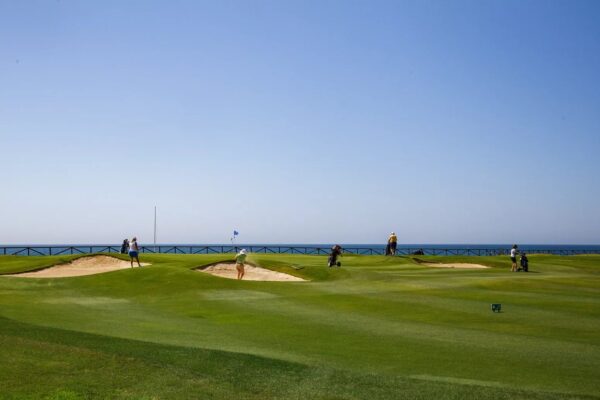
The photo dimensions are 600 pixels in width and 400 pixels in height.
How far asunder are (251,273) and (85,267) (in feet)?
45.3

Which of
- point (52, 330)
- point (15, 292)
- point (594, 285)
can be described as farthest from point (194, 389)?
point (594, 285)

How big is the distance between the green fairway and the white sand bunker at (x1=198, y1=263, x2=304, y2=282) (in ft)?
24.6

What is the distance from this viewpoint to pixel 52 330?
1378cm

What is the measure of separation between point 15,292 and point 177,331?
14.7m

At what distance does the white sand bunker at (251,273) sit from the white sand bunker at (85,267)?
6675 millimetres

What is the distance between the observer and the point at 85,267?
44.0m

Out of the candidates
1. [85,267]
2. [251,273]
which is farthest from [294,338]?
[85,267]

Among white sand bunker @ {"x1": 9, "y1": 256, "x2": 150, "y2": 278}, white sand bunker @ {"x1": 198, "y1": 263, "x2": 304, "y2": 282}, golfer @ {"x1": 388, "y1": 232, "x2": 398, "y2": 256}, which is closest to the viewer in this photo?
white sand bunker @ {"x1": 198, "y1": 263, "x2": 304, "y2": 282}

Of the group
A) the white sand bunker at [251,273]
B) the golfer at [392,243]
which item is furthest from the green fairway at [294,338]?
the golfer at [392,243]

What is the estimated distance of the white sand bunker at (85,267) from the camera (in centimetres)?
4022

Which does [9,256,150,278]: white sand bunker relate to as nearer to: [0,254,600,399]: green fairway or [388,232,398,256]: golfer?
[0,254,600,399]: green fairway

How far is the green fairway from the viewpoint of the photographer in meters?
9.66

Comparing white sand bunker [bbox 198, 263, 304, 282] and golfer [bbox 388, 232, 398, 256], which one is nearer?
white sand bunker [bbox 198, 263, 304, 282]

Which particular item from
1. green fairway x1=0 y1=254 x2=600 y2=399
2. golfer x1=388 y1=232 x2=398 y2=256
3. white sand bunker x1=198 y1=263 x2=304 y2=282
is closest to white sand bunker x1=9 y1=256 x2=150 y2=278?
white sand bunker x1=198 y1=263 x2=304 y2=282
